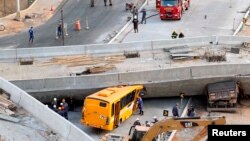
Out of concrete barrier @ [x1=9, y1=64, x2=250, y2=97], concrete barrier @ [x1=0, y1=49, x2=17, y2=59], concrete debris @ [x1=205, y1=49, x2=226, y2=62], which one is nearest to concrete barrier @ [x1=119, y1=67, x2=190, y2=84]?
concrete barrier @ [x1=9, y1=64, x2=250, y2=97]

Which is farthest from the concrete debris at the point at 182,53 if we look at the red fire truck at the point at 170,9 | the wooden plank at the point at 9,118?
the red fire truck at the point at 170,9

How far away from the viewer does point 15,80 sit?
32.5 metres

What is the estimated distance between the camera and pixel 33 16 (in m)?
50.4

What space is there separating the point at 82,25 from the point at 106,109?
807 inches

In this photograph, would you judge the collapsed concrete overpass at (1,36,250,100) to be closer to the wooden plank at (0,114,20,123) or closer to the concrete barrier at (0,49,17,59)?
the concrete barrier at (0,49,17,59)

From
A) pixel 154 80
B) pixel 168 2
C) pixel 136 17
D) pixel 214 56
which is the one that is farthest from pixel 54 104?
pixel 168 2

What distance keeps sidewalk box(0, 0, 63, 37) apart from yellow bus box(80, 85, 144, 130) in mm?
19251

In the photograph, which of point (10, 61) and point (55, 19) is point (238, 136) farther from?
point (55, 19)

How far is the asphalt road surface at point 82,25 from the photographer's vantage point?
147ft

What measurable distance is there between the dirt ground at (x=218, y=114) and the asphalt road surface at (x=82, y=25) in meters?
13.0

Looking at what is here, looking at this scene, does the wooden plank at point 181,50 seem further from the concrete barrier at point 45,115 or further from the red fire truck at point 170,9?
the red fire truck at point 170,9

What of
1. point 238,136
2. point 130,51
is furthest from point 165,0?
point 238,136

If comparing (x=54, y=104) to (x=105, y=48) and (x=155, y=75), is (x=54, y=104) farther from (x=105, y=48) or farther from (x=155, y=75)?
(x=105, y=48)

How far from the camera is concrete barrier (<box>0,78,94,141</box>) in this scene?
2523cm
